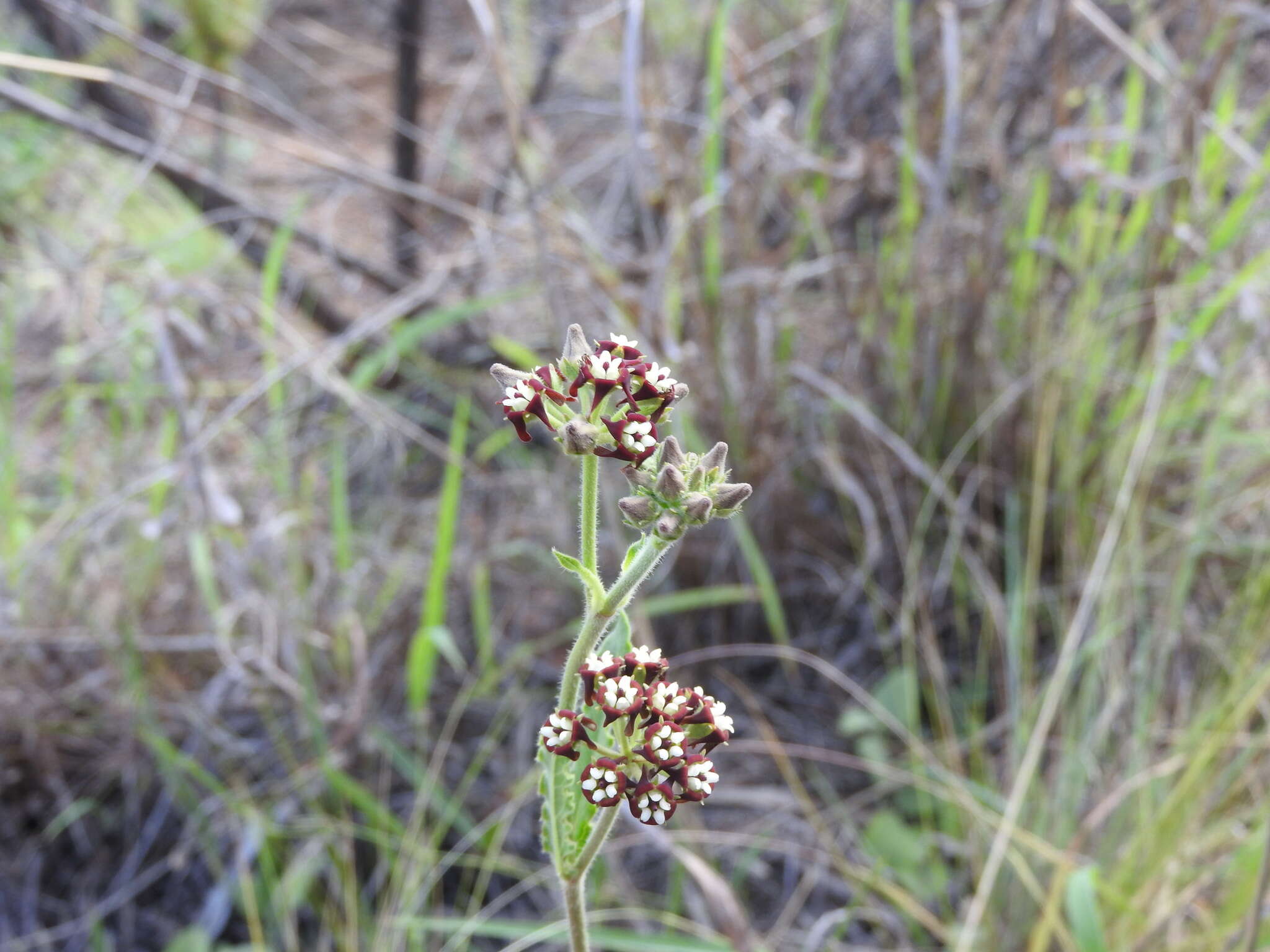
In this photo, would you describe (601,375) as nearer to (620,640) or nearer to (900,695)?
(620,640)

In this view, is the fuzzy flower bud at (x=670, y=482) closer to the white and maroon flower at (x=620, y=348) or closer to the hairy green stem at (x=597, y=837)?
the white and maroon flower at (x=620, y=348)

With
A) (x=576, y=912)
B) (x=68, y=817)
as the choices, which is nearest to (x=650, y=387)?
(x=576, y=912)

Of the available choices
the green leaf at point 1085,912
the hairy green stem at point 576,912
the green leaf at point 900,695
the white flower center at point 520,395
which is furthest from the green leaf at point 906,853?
the white flower center at point 520,395

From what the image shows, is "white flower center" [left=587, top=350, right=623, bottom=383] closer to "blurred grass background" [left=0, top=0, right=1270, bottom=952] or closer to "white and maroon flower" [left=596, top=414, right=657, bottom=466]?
"white and maroon flower" [left=596, top=414, right=657, bottom=466]

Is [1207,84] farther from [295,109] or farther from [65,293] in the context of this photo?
[295,109]

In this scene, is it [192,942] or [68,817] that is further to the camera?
[68,817]

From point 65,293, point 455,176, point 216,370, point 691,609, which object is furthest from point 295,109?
point 691,609
